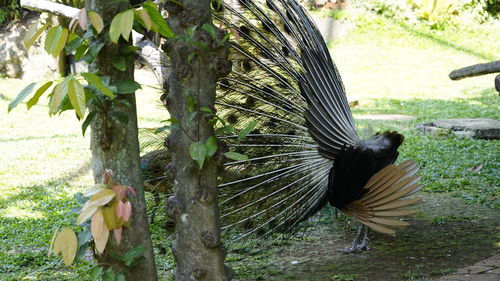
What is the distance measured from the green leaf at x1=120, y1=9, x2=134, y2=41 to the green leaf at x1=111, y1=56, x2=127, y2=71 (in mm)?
491

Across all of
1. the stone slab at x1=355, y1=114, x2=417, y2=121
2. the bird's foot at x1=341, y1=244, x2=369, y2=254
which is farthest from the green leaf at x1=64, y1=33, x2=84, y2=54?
the stone slab at x1=355, y1=114, x2=417, y2=121

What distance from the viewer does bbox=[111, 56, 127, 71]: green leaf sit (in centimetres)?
234

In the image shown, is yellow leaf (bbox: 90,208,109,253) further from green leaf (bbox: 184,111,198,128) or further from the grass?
the grass

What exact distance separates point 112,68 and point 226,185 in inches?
72.8

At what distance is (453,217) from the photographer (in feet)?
17.3

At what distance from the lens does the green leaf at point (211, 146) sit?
100 inches

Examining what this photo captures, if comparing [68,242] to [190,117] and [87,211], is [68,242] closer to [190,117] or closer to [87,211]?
[87,211]

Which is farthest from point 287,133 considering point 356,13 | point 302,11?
point 356,13

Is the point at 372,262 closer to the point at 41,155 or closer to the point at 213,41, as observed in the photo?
the point at 213,41

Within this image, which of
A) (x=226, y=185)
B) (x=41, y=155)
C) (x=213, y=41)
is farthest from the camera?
(x=41, y=155)

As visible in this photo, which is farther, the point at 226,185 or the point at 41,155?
the point at 41,155

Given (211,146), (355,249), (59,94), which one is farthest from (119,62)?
(355,249)

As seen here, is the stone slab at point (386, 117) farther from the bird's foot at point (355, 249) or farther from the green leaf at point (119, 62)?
the green leaf at point (119, 62)

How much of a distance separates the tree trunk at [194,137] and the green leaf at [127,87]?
0.38 meters
